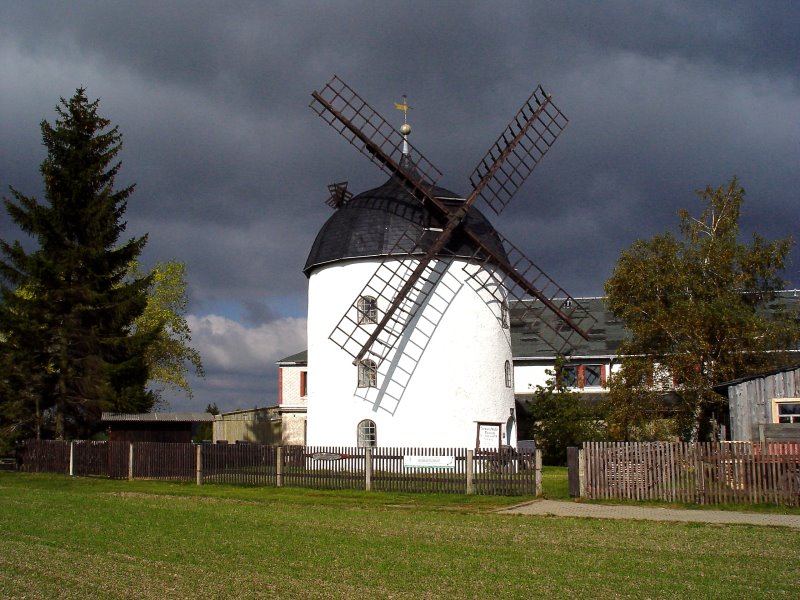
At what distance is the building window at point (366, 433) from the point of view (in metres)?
31.8

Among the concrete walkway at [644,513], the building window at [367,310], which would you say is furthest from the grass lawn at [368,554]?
the building window at [367,310]

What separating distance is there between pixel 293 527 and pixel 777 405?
1316 centimetres

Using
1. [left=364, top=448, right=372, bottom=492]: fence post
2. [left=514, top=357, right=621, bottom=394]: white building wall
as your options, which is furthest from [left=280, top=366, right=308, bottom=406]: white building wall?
[left=364, top=448, right=372, bottom=492]: fence post

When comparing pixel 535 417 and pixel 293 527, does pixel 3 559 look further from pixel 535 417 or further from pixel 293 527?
pixel 535 417

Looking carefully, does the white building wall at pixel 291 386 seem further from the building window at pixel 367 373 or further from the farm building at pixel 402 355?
the building window at pixel 367 373

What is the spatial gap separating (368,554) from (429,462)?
1147 centimetres

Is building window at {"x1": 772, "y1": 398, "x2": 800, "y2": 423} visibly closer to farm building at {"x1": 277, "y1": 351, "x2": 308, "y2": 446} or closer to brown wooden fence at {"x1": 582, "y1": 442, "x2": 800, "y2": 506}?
brown wooden fence at {"x1": 582, "y1": 442, "x2": 800, "y2": 506}

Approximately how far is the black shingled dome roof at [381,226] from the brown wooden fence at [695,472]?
44.1ft

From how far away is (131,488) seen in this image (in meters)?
25.1

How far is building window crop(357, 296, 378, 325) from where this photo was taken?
32250mm

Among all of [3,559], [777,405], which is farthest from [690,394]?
[3,559]

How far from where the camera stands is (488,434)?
30000 mm

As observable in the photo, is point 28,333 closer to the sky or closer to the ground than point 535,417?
closer to the sky

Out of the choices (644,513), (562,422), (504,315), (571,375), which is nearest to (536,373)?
(571,375)
